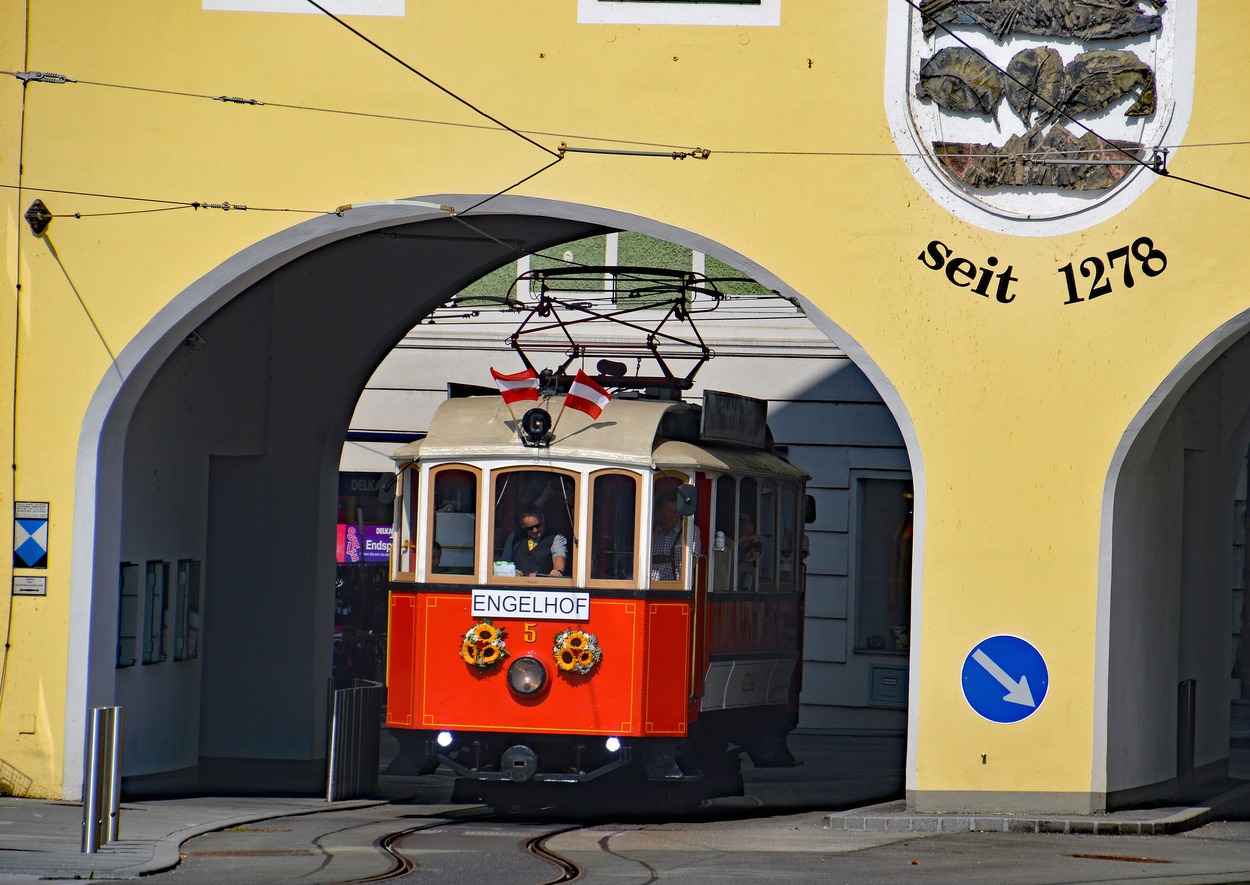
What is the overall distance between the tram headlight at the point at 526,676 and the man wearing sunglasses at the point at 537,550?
0.62m

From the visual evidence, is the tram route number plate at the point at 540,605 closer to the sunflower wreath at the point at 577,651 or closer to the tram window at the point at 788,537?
the sunflower wreath at the point at 577,651

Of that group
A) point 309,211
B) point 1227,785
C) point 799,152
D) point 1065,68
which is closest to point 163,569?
point 309,211

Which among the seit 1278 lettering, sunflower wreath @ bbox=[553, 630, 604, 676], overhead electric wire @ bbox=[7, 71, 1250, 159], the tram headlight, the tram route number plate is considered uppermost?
overhead electric wire @ bbox=[7, 71, 1250, 159]

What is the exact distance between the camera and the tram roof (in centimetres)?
1302

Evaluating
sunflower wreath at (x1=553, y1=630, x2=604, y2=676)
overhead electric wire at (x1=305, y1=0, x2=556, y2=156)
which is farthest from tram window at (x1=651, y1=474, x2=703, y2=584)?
overhead electric wire at (x1=305, y1=0, x2=556, y2=156)

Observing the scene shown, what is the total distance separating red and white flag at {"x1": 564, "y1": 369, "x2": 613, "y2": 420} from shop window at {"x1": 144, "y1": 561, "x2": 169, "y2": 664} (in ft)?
12.7

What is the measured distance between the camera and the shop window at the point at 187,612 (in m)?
15.3

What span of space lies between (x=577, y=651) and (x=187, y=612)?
4.43 m

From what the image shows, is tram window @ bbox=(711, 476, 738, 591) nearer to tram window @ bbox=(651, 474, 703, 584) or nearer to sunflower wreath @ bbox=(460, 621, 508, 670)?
tram window @ bbox=(651, 474, 703, 584)

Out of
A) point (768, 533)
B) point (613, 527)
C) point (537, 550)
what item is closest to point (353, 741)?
point (537, 550)

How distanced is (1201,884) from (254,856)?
5.20 meters

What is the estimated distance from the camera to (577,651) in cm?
1268

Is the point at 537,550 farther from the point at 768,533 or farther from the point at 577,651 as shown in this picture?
the point at 768,533

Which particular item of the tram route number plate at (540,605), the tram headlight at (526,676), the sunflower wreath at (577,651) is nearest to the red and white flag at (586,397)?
the tram route number plate at (540,605)
